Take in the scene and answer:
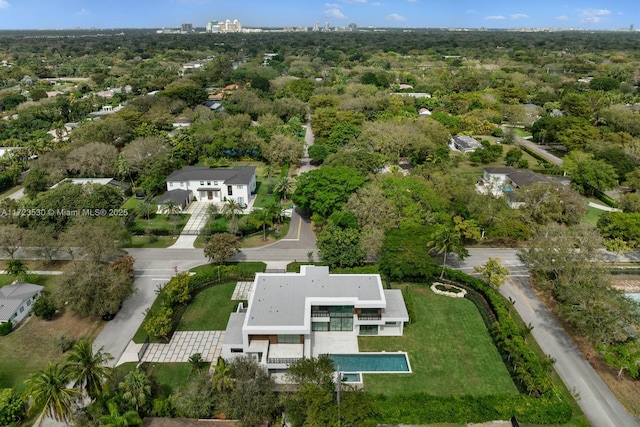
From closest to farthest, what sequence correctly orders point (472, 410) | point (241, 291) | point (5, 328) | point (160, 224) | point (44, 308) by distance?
point (472, 410) < point (5, 328) < point (44, 308) < point (241, 291) < point (160, 224)

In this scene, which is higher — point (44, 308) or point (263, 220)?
point (263, 220)

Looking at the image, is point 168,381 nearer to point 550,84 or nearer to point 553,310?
point 553,310

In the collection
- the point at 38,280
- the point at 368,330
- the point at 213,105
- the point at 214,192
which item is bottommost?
the point at 38,280

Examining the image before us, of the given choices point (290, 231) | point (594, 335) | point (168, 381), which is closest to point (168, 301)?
point (168, 381)

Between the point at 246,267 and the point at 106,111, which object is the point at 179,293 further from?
the point at 106,111

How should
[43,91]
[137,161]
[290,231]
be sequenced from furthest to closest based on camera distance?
[43,91] < [137,161] < [290,231]

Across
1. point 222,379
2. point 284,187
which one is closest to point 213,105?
point 284,187

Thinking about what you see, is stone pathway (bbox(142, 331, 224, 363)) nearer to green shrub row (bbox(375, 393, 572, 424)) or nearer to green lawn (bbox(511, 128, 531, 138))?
green shrub row (bbox(375, 393, 572, 424))

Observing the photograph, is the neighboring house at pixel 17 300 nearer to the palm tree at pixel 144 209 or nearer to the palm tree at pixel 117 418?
the palm tree at pixel 144 209
